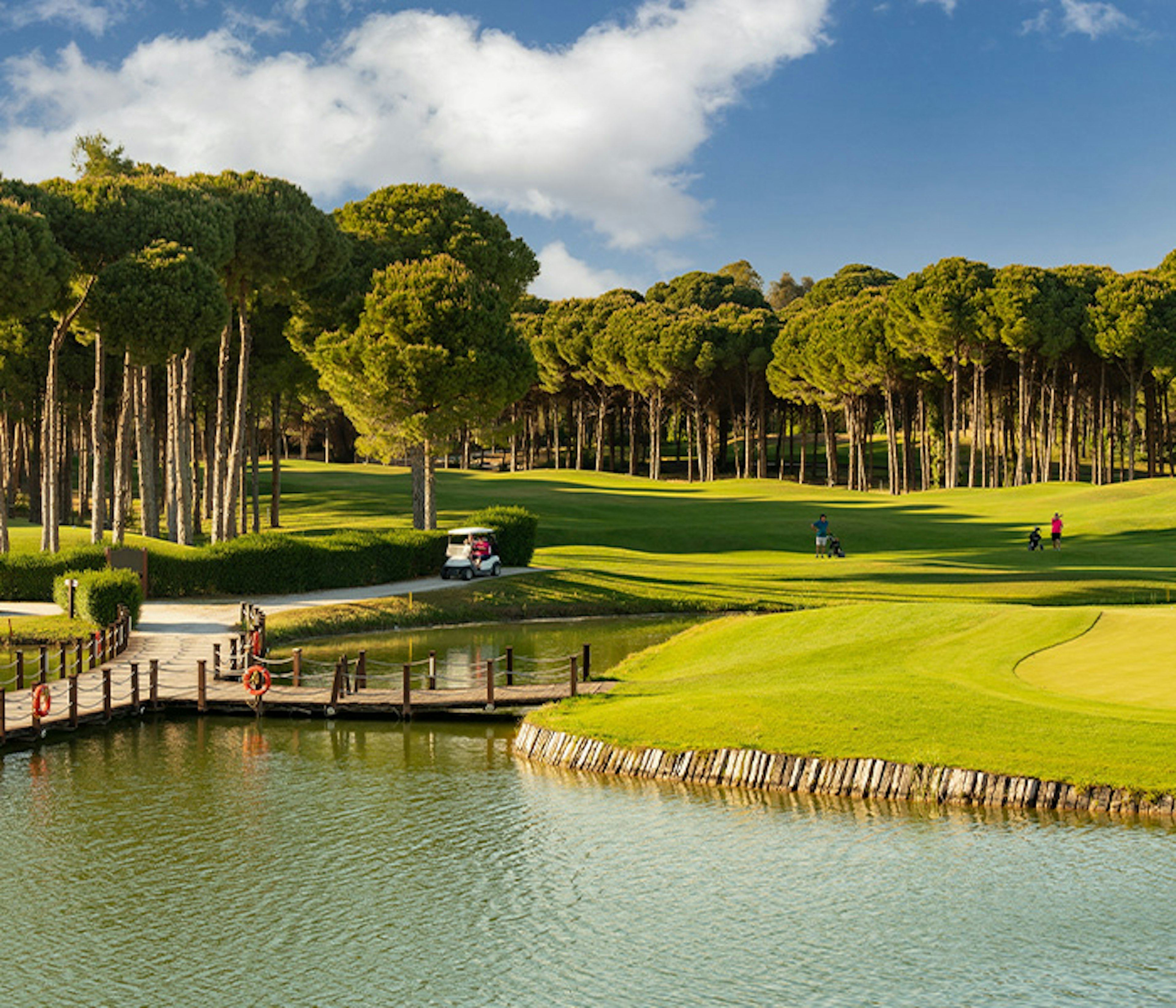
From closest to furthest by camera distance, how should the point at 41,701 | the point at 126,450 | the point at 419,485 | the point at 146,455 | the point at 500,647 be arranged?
the point at 41,701, the point at 500,647, the point at 146,455, the point at 126,450, the point at 419,485

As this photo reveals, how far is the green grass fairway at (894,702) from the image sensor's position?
1967 centimetres

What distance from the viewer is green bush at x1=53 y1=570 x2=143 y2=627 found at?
36.6 metres

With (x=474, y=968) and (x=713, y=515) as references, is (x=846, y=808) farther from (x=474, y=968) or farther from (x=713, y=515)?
(x=713, y=515)

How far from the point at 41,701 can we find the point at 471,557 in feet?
84.2

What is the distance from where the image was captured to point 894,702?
75.7ft

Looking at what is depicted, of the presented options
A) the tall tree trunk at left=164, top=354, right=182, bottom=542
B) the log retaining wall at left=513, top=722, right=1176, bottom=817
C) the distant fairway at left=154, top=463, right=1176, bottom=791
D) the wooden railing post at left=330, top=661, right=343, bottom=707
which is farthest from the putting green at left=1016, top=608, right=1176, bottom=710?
the tall tree trunk at left=164, top=354, right=182, bottom=542

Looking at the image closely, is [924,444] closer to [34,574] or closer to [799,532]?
[799,532]

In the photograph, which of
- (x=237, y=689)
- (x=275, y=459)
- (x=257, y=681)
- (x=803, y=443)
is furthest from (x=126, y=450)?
(x=803, y=443)

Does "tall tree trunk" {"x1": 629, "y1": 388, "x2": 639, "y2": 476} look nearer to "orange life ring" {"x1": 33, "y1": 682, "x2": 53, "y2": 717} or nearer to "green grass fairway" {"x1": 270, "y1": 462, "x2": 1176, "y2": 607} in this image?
"green grass fairway" {"x1": 270, "y1": 462, "x2": 1176, "y2": 607}

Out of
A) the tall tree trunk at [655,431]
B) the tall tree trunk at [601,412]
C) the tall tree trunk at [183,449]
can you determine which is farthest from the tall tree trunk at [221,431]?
the tall tree trunk at [655,431]

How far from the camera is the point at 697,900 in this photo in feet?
50.9

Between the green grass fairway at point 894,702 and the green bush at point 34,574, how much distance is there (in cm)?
2094

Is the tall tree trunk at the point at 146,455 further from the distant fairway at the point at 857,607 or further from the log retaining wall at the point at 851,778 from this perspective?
the log retaining wall at the point at 851,778

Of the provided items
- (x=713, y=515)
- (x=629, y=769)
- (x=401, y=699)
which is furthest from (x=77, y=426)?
(x=629, y=769)
